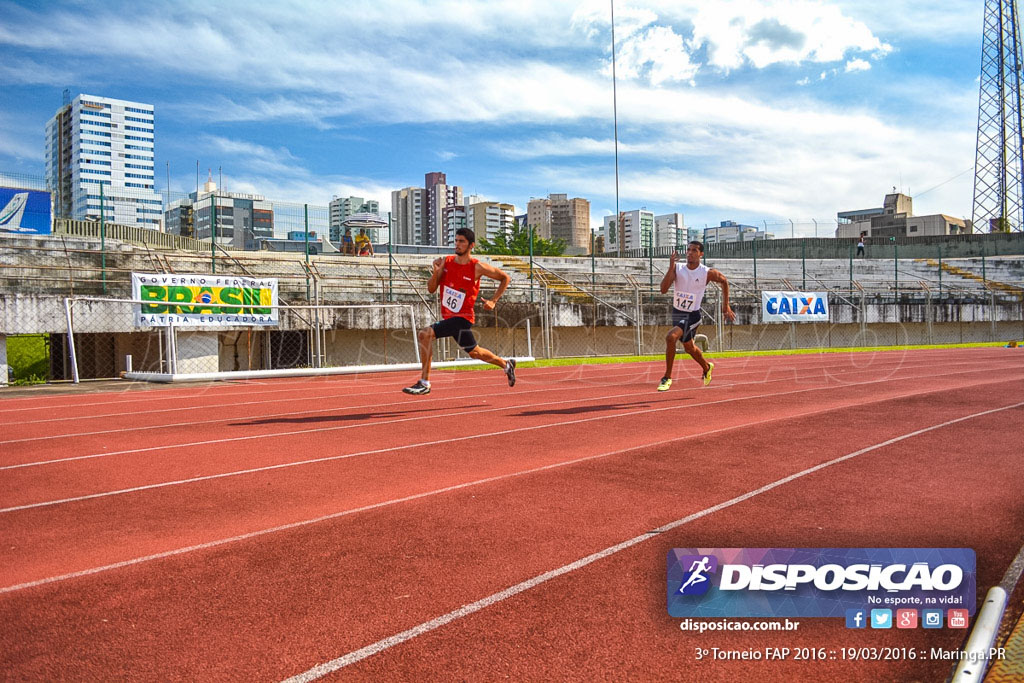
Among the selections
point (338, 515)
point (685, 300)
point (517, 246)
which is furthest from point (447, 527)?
point (517, 246)

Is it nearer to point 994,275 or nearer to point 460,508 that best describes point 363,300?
point 460,508

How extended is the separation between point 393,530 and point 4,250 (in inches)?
861

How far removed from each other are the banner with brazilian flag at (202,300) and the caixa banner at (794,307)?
19.9 meters

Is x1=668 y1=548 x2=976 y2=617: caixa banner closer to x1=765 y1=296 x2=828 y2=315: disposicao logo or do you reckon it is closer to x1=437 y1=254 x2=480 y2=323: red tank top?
x1=437 y1=254 x2=480 y2=323: red tank top

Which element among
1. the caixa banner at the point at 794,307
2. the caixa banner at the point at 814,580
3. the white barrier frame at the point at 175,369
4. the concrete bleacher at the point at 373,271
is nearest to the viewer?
the caixa banner at the point at 814,580

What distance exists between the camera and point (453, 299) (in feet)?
31.2

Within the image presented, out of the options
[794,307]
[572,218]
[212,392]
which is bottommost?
[212,392]

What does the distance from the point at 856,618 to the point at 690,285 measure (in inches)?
320

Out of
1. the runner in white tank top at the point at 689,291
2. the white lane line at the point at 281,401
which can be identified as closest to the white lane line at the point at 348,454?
the runner in white tank top at the point at 689,291

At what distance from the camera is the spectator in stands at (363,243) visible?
3244 centimetres

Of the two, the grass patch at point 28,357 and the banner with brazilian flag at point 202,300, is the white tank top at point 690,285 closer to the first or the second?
the banner with brazilian flag at point 202,300

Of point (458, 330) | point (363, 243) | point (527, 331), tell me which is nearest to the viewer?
point (458, 330)

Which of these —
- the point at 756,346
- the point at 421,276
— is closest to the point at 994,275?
the point at 756,346

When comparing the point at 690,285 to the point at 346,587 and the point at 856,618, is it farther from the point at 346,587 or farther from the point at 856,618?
the point at 346,587
